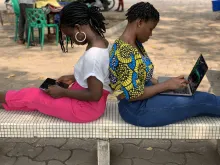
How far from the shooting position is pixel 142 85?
2.43 metres

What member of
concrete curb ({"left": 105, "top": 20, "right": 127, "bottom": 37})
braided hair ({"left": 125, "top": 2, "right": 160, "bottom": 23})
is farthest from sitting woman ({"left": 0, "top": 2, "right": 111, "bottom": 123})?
concrete curb ({"left": 105, "top": 20, "right": 127, "bottom": 37})

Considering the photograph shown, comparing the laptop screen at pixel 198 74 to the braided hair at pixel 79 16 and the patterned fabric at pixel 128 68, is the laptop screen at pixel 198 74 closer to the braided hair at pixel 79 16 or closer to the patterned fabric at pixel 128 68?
the patterned fabric at pixel 128 68

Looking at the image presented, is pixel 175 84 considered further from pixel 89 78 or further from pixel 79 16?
pixel 79 16

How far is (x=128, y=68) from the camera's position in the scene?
2.35 meters

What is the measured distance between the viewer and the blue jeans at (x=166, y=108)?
99.0 inches

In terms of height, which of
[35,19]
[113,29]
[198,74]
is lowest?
[113,29]

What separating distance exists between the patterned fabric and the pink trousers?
0.30m

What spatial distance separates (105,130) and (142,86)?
1.43 feet

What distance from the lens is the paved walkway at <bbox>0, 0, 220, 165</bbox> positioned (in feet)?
10.2

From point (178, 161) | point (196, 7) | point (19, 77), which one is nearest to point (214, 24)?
point (196, 7)

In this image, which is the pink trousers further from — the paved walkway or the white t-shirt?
the paved walkway

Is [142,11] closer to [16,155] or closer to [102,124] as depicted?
[102,124]

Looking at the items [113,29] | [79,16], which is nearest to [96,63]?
[79,16]

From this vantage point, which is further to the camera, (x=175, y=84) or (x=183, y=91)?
(x=183, y=91)
